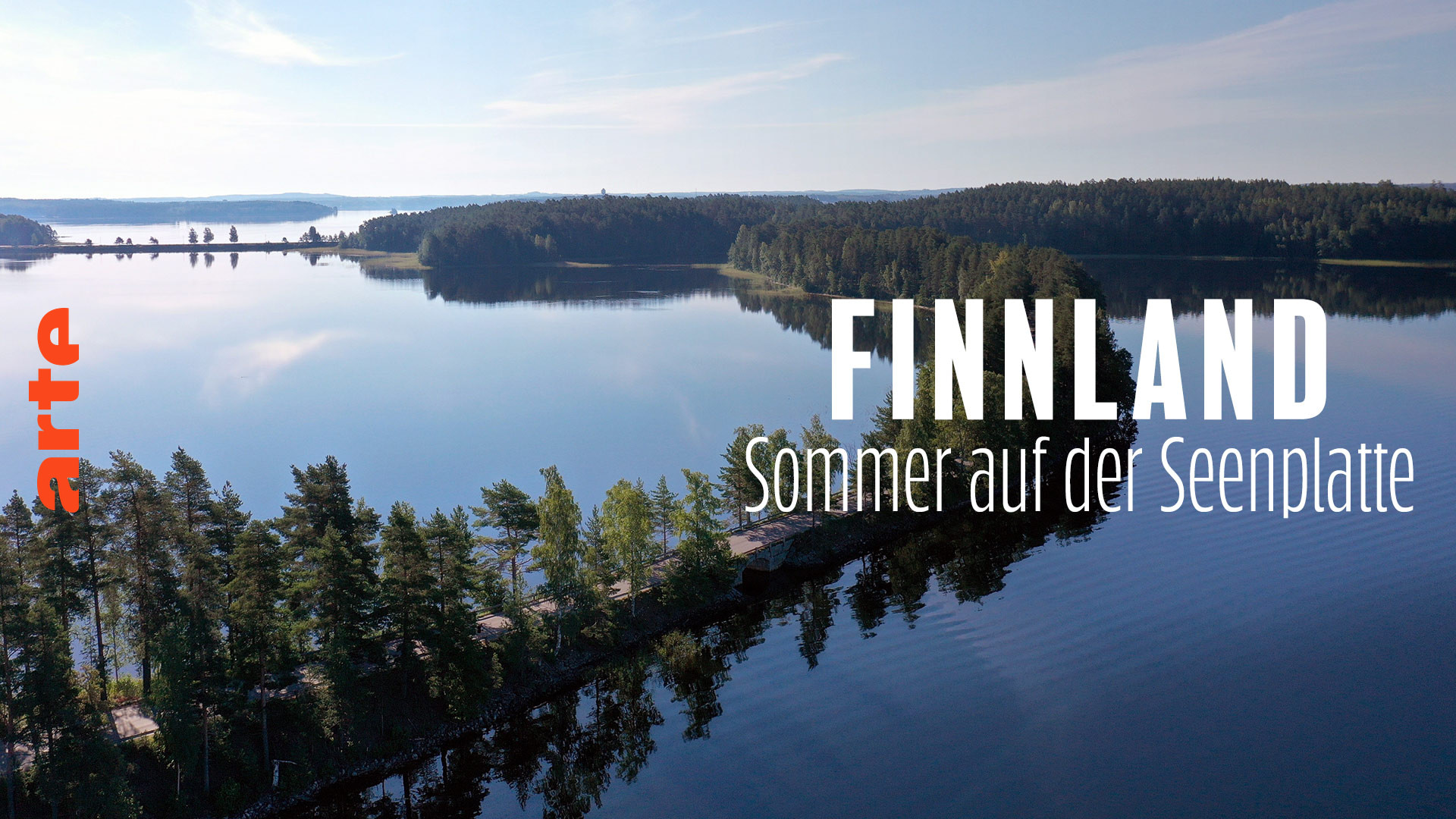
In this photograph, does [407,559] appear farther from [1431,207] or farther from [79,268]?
[1431,207]

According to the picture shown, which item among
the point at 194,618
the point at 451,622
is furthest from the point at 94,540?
the point at 451,622

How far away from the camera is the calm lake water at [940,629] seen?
31.2 m

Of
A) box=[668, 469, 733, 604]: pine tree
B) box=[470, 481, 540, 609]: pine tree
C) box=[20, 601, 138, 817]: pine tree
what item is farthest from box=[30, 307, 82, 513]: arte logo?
box=[668, 469, 733, 604]: pine tree

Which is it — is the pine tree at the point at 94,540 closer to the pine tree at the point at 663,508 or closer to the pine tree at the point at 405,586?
the pine tree at the point at 405,586

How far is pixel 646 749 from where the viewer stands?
34.2 m

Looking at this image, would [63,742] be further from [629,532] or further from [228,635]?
[629,532]

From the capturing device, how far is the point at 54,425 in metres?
74.2

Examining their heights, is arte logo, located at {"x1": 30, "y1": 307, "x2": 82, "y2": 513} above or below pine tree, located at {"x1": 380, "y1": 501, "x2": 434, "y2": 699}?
above

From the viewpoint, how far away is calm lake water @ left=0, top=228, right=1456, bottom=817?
3122 cm

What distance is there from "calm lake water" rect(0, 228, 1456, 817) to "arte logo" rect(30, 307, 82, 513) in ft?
5.91

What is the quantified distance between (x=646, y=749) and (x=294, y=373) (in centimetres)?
7313

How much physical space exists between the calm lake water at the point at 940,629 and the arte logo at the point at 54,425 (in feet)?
5.91

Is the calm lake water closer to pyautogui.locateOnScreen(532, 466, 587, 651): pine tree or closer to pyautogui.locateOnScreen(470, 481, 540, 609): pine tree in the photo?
pyautogui.locateOnScreen(532, 466, 587, 651): pine tree

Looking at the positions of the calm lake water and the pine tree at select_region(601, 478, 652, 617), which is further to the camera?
the pine tree at select_region(601, 478, 652, 617)
